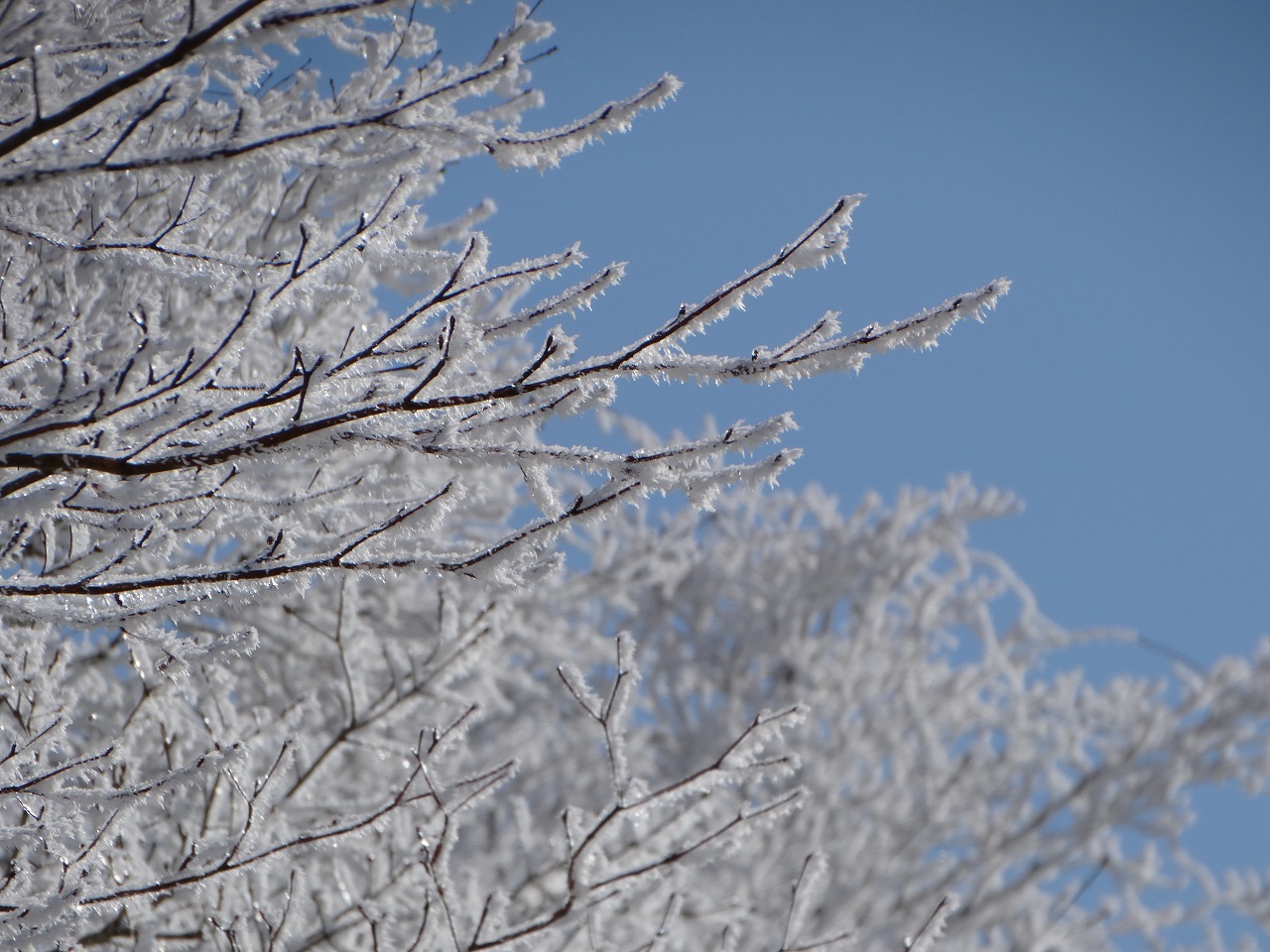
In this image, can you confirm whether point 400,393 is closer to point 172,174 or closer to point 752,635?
point 172,174

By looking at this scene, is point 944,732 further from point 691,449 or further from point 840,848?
point 691,449

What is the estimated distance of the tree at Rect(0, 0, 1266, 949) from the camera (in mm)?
1294

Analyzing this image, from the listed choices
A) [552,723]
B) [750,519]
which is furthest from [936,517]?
[552,723]

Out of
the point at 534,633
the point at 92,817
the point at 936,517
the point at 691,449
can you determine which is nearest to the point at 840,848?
the point at 534,633

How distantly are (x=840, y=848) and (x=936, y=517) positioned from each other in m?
2.57

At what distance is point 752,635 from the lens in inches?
257

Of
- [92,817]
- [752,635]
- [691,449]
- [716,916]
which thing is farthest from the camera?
[752,635]

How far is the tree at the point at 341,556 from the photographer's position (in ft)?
4.25

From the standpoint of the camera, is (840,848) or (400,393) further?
(840,848)

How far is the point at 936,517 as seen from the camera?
6730 mm

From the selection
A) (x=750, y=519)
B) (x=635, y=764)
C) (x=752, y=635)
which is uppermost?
(x=750, y=519)

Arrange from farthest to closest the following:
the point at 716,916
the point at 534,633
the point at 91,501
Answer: the point at 534,633
the point at 716,916
the point at 91,501

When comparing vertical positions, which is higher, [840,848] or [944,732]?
[944,732]

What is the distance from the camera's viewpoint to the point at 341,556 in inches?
54.1
